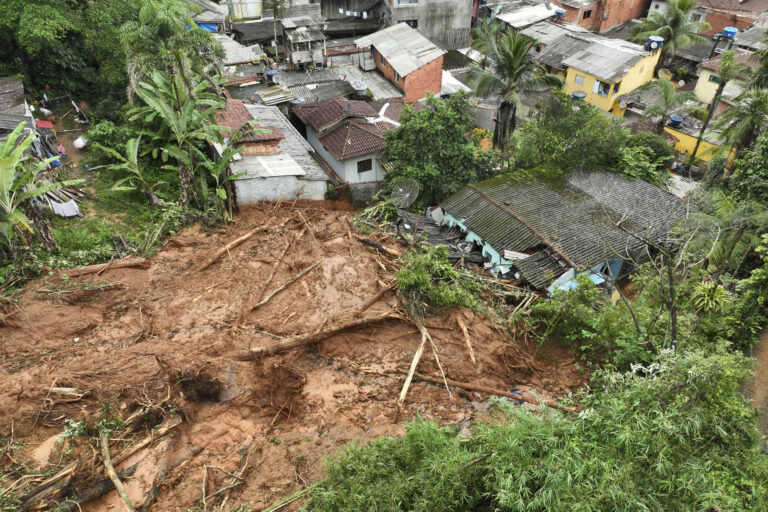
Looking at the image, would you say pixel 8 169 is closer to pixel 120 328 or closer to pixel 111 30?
A: pixel 120 328

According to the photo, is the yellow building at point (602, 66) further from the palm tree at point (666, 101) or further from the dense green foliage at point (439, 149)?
the dense green foliage at point (439, 149)

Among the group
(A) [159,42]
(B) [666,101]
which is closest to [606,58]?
(B) [666,101]

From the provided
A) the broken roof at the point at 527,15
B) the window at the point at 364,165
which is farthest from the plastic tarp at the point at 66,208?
the broken roof at the point at 527,15

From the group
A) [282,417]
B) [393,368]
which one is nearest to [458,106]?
[393,368]

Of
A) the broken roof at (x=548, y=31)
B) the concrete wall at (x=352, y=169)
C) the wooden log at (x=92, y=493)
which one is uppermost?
the broken roof at (x=548, y=31)

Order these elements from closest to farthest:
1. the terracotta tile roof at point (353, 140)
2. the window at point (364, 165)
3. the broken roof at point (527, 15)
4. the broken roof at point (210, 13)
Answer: the terracotta tile roof at point (353, 140) → the window at point (364, 165) → the broken roof at point (210, 13) → the broken roof at point (527, 15)
